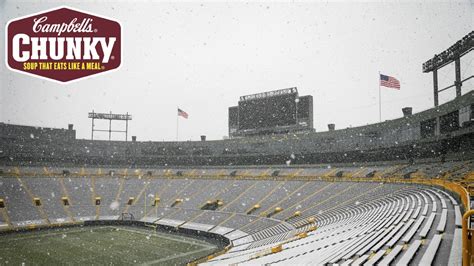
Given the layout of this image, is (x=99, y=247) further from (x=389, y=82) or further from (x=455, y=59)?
(x=455, y=59)

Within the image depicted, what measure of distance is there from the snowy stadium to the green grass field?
5.8 inches

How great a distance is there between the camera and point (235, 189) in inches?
1769

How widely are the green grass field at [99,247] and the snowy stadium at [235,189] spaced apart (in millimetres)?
148

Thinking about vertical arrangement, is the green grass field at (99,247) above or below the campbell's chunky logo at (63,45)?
below

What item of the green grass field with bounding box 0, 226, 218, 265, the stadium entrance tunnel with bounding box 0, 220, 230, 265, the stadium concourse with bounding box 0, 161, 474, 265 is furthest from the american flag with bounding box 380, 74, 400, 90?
the green grass field with bounding box 0, 226, 218, 265

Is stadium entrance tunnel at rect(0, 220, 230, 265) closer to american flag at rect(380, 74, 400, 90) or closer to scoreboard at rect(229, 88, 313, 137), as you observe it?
scoreboard at rect(229, 88, 313, 137)

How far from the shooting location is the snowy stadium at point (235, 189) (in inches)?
851

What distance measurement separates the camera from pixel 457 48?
103 ft

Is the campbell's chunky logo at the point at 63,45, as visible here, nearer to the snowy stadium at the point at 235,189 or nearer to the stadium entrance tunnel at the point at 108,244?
the snowy stadium at the point at 235,189

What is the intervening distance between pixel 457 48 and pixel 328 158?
21646 mm

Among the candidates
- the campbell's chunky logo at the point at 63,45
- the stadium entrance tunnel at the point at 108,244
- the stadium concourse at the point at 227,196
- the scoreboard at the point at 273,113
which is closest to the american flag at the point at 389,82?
the stadium concourse at the point at 227,196

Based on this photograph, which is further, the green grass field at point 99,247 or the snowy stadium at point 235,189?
the green grass field at point 99,247

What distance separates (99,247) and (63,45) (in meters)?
20.3

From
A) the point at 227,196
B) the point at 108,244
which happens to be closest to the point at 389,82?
the point at 227,196
